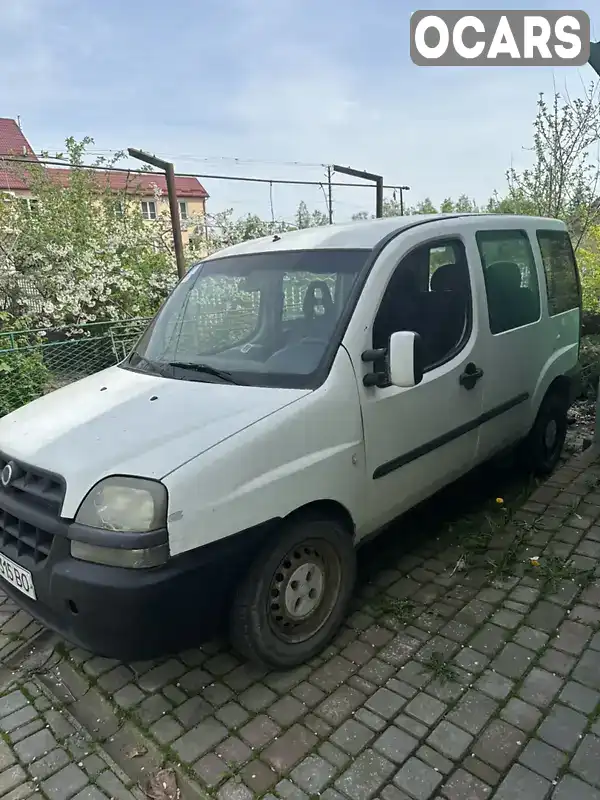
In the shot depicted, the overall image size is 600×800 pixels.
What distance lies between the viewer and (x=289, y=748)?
2.17 meters

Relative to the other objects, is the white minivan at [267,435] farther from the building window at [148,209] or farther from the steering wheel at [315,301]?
the building window at [148,209]

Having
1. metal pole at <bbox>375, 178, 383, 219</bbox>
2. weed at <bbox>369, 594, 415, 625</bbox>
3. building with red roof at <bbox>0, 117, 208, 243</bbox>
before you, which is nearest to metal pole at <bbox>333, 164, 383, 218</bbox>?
metal pole at <bbox>375, 178, 383, 219</bbox>

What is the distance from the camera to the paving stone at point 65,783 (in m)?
2.06

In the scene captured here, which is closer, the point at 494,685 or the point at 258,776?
the point at 258,776

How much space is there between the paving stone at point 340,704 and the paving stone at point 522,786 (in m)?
0.63

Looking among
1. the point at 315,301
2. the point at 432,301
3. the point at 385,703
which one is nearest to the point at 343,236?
the point at 315,301

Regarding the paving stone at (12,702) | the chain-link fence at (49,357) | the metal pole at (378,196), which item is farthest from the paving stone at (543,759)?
the metal pole at (378,196)

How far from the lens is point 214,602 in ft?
7.21

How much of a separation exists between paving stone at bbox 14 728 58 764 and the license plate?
24.0 inches

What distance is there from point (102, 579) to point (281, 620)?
886 millimetres

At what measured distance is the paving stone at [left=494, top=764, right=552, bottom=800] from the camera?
192 cm

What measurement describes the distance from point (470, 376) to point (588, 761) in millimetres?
1995

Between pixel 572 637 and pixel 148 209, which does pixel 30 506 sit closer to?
pixel 572 637

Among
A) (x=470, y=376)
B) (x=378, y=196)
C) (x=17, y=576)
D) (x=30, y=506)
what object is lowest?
(x=17, y=576)
